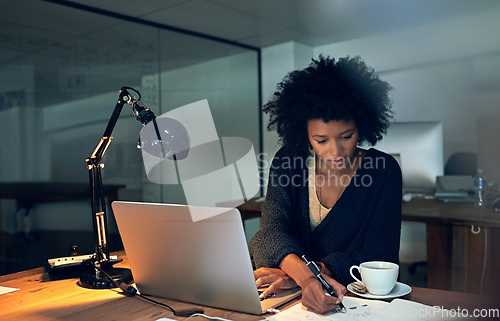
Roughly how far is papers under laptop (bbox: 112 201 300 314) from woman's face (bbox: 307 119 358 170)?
57 cm

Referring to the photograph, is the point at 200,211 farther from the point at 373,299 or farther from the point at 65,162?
the point at 65,162

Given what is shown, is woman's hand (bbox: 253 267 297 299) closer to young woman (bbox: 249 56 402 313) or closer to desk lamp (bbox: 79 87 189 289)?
young woman (bbox: 249 56 402 313)

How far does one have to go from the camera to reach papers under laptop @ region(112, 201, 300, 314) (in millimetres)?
981

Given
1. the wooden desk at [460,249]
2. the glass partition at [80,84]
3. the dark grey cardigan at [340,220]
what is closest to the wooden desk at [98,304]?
the dark grey cardigan at [340,220]

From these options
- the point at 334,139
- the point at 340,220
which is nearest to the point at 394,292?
the point at 340,220

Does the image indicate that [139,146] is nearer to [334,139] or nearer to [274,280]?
[274,280]

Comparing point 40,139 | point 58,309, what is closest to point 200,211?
point 58,309

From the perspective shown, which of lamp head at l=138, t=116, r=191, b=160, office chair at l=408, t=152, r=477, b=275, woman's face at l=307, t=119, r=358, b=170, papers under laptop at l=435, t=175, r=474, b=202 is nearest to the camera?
lamp head at l=138, t=116, r=191, b=160

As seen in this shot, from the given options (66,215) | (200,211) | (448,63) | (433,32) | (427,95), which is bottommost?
(66,215)

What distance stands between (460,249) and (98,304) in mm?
2099

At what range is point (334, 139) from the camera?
1.55 m

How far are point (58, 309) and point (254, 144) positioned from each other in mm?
4114

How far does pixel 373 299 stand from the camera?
1.10 meters

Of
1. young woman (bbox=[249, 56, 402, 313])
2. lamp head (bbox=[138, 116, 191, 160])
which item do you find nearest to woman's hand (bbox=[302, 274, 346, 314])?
young woman (bbox=[249, 56, 402, 313])
